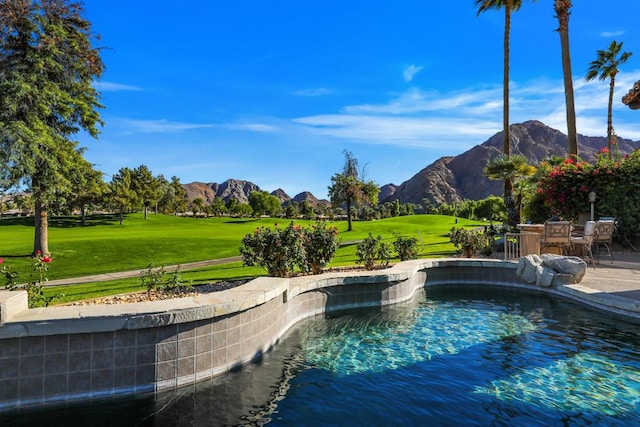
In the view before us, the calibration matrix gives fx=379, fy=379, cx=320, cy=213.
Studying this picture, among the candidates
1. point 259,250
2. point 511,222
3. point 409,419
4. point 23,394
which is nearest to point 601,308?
point 409,419

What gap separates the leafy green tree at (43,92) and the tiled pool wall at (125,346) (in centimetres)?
1322

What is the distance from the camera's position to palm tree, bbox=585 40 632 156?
31.3 meters

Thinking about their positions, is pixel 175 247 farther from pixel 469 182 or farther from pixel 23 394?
pixel 469 182

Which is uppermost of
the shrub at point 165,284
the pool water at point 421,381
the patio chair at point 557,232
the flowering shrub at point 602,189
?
the flowering shrub at point 602,189

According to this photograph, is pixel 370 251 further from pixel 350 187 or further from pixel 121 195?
pixel 121 195

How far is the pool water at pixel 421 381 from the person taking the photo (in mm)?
3502

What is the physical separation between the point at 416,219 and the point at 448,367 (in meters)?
41.2

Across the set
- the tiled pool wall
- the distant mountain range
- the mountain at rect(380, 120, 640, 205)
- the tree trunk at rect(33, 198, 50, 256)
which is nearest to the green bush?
the tiled pool wall

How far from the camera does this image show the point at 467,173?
178m

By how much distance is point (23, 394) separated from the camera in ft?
11.5

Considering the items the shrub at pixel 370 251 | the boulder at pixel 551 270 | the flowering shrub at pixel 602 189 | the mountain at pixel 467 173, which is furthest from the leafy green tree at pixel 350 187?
the mountain at pixel 467 173

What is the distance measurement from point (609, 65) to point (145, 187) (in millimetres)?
53212

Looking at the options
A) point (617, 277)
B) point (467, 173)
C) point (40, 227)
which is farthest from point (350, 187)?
point (467, 173)

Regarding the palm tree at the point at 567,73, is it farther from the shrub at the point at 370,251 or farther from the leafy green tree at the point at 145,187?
the leafy green tree at the point at 145,187
